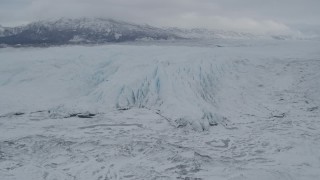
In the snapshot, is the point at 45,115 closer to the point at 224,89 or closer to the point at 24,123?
the point at 24,123

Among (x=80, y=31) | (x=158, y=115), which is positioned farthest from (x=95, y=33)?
(x=158, y=115)

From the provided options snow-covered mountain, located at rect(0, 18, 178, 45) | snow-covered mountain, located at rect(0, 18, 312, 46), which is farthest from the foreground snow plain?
snow-covered mountain, located at rect(0, 18, 312, 46)

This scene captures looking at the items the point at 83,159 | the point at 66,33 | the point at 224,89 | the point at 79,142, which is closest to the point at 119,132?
the point at 79,142

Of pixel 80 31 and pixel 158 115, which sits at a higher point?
pixel 80 31

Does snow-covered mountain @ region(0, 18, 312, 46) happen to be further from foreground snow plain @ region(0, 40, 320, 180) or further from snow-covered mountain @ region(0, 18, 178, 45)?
foreground snow plain @ region(0, 40, 320, 180)

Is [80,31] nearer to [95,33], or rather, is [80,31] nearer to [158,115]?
[95,33]

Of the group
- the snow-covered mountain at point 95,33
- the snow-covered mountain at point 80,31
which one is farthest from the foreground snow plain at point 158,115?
the snow-covered mountain at point 95,33
